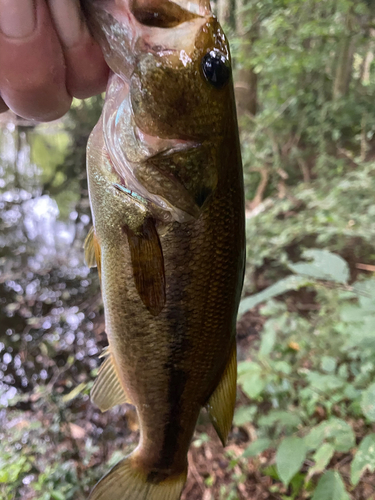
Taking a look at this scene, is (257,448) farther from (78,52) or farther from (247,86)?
(247,86)

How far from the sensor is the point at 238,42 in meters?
3.38

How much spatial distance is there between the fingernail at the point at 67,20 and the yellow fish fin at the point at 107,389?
83 centimetres

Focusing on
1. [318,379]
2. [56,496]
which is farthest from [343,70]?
[56,496]

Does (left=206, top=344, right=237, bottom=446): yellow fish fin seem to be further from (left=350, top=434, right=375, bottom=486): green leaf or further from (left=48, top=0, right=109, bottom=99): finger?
(left=48, top=0, right=109, bottom=99): finger

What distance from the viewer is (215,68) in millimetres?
717

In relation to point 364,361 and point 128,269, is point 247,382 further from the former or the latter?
point 128,269

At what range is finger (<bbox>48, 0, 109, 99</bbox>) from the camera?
2.26 feet

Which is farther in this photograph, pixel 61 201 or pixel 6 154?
pixel 6 154

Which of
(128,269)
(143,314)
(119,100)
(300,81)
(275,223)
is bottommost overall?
(275,223)

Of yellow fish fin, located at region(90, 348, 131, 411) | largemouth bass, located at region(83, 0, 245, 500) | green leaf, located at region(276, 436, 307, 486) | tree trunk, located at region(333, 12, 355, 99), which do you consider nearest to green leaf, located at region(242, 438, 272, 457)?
green leaf, located at region(276, 436, 307, 486)

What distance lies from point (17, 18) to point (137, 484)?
128cm

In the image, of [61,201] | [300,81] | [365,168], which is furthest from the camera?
[61,201]

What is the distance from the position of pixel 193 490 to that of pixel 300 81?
4.82m

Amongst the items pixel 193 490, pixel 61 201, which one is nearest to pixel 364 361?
pixel 193 490
